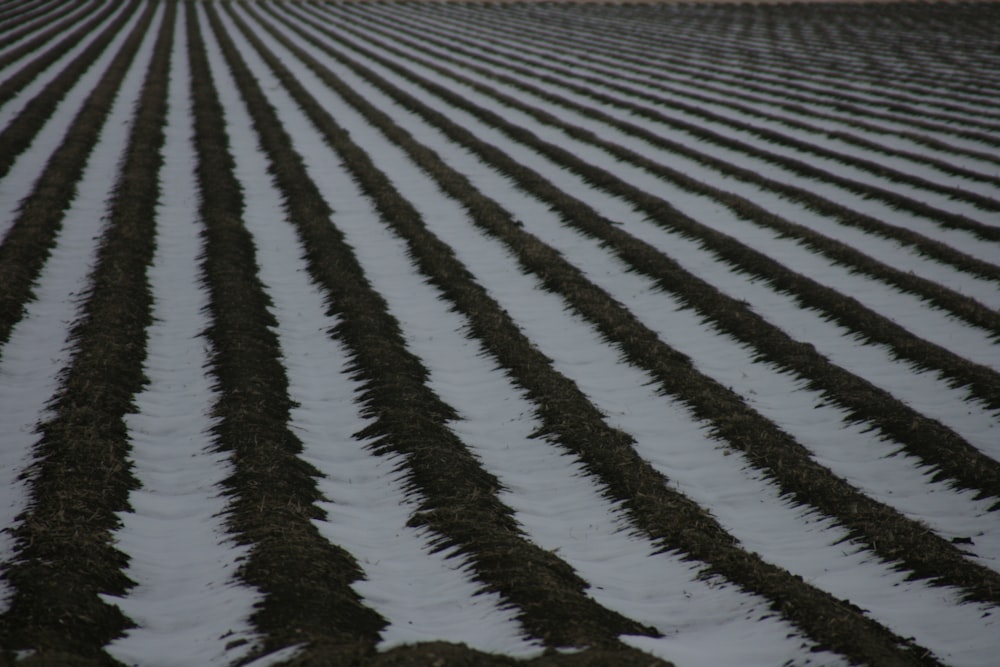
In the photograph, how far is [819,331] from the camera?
1090 cm

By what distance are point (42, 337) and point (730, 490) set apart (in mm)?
8296

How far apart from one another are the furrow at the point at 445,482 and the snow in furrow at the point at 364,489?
0.50ft

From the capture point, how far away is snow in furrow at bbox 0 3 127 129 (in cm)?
2180

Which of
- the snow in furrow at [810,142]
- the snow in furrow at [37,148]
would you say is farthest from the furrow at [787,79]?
the snow in furrow at [37,148]

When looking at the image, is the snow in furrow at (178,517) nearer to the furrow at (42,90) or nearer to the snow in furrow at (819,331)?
the snow in furrow at (819,331)

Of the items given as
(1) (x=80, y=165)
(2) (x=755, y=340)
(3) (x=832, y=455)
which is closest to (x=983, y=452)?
(3) (x=832, y=455)

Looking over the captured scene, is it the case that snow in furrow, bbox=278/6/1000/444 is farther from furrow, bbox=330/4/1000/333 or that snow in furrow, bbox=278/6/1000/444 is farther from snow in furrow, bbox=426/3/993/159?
snow in furrow, bbox=426/3/993/159

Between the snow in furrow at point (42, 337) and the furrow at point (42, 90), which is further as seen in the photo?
the furrow at point (42, 90)

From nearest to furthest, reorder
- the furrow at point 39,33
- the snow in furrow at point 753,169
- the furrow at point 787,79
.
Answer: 1. the snow in furrow at point 753,169
2. the furrow at point 787,79
3. the furrow at point 39,33

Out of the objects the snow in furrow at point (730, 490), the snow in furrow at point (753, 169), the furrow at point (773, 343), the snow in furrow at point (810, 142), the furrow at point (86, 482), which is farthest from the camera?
the snow in furrow at point (810, 142)

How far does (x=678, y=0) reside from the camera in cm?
5912

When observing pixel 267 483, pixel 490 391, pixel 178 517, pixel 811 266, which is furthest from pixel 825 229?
pixel 178 517

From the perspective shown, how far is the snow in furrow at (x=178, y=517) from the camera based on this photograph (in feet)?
16.1

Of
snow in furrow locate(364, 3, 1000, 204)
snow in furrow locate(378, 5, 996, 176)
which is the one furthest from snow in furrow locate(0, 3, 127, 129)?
snow in furrow locate(378, 5, 996, 176)
